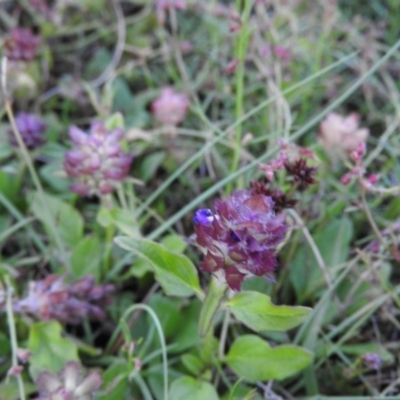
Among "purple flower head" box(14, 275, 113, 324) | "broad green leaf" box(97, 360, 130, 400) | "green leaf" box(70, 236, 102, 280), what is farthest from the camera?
"green leaf" box(70, 236, 102, 280)

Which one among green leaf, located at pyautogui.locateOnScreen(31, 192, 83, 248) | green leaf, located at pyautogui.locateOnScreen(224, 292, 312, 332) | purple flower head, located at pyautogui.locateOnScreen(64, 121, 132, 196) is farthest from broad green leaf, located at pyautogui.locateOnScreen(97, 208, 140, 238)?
green leaf, located at pyautogui.locateOnScreen(224, 292, 312, 332)

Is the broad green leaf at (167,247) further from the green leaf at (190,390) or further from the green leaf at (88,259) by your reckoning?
the green leaf at (190,390)

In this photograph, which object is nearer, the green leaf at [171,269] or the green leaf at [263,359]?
the green leaf at [171,269]

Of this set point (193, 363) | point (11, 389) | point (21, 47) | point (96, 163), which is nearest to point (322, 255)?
point (193, 363)

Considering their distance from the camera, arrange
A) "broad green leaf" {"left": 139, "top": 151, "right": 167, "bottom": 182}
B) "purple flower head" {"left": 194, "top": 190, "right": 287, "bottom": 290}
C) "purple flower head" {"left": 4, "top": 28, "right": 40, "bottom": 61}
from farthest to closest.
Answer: "purple flower head" {"left": 4, "top": 28, "right": 40, "bottom": 61} < "broad green leaf" {"left": 139, "top": 151, "right": 167, "bottom": 182} < "purple flower head" {"left": 194, "top": 190, "right": 287, "bottom": 290}

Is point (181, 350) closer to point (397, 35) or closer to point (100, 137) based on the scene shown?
point (100, 137)

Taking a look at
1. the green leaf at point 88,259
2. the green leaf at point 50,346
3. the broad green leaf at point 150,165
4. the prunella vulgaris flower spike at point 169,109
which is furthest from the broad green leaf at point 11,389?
the prunella vulgaris flower spike at point 169,109

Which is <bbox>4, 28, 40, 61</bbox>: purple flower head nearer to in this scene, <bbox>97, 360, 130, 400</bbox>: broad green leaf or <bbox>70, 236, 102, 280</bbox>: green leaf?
<bbox>70, 236, 102, 280</bbox>: green leaf
